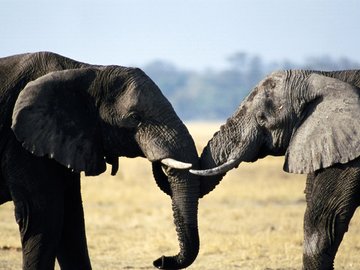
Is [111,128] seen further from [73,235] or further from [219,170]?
[73,235]

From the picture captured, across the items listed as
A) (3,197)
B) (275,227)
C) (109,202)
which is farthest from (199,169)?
(109,202)

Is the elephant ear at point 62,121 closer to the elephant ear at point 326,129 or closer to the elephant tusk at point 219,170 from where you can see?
the elephant tusk at point 219,170

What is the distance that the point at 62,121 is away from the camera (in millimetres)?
12320

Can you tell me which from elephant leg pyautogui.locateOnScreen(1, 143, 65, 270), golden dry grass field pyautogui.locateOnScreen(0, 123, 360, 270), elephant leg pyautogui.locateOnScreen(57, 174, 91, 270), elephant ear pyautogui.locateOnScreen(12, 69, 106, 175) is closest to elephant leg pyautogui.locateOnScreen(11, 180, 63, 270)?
elephant leg pyautogui.locateOnScreen(1, 143, 65, 270)

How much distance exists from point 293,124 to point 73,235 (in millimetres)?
2444

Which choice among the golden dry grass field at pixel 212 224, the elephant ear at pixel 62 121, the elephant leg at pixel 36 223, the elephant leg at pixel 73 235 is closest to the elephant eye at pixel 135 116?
the elephant ear at pixel 62 121

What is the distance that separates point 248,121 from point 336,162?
1.06 m

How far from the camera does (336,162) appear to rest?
1205cm

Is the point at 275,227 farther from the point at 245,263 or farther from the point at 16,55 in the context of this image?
the point at 16,55

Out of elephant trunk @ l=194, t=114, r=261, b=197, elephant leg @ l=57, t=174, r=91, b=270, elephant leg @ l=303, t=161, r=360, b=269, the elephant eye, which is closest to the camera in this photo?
elephant leg @ l=303, t=161, r=360, b=269

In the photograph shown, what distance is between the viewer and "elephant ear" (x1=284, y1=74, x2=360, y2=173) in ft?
39.7

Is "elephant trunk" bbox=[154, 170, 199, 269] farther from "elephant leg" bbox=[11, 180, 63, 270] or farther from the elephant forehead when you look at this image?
"elephant leg" bbox=[11, 180, 63, 270]

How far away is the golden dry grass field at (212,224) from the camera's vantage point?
55.0 ft

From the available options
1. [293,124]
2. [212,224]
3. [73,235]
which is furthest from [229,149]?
[212,224]
